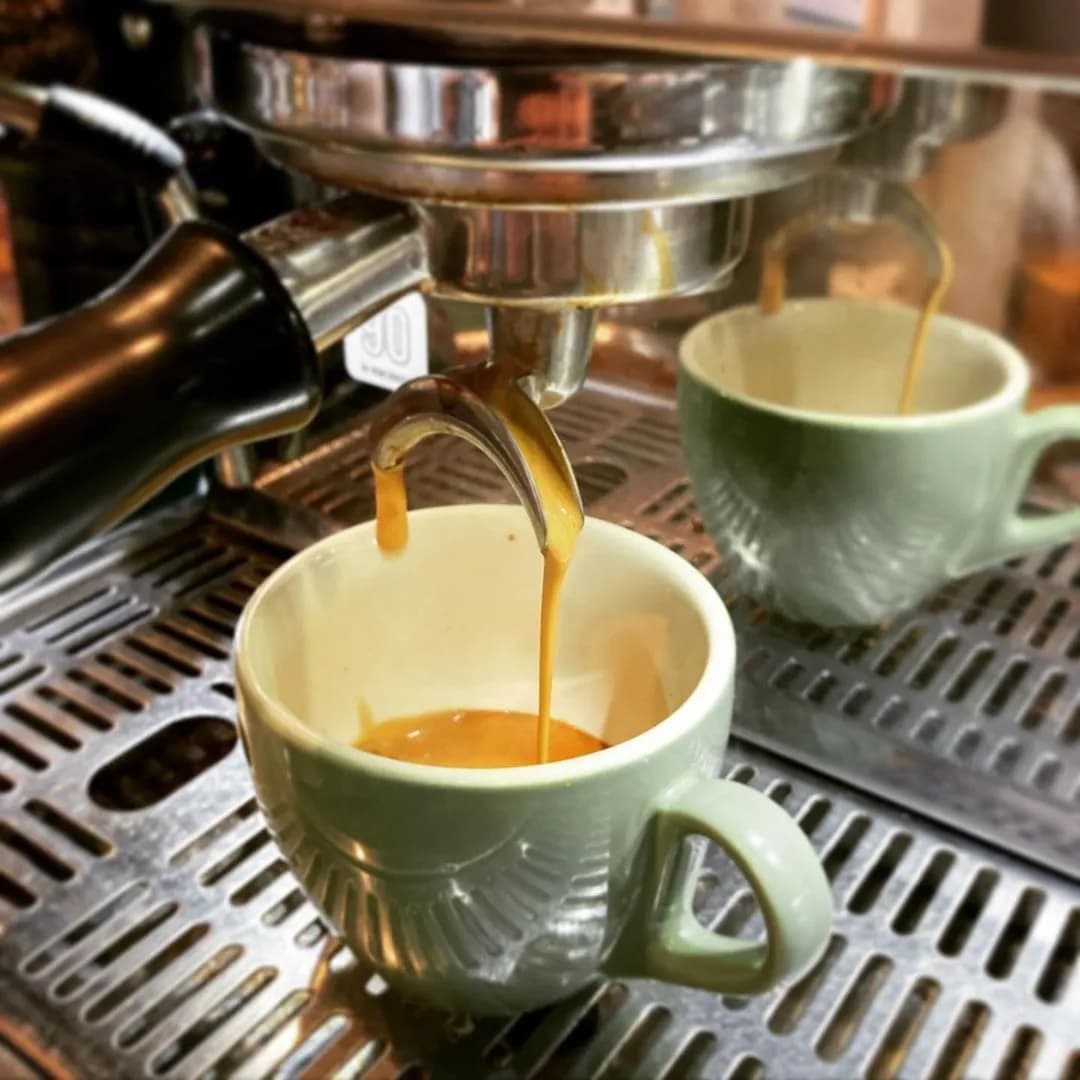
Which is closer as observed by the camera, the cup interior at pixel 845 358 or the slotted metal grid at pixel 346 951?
the slotted metal grid at pixel 346 951

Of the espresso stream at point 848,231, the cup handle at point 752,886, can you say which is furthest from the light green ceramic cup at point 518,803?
the espresso stream at point 848,231

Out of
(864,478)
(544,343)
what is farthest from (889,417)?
(544,343)

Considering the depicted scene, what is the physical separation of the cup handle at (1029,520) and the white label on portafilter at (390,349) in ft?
0.57

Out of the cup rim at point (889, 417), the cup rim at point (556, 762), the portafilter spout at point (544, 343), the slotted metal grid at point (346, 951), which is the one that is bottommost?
the slotted metal grid at point (346, 951)

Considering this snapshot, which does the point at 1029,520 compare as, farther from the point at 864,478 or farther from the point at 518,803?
the point at 518,803

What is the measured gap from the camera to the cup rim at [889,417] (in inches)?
14.3

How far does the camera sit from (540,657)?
0.31 metres

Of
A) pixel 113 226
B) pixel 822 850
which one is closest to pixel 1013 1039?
pixel 822 850

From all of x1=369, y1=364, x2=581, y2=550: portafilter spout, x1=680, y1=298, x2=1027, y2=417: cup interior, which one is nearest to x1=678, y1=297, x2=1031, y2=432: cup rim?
x1=680, y1=298, x2=1027, y2=417: cup interior

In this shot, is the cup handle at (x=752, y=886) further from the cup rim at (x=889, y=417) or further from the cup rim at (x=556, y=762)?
the cup rim at (x=889, y=417)

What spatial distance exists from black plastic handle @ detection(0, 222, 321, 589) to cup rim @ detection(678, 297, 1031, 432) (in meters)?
0.15

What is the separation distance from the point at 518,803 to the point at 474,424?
7cm

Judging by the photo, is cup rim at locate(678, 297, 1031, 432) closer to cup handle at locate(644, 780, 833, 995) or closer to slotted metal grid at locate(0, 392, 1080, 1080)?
slotted metal grid at locate(0, 392, 1080, 1080)

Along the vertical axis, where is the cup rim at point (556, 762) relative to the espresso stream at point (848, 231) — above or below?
below
